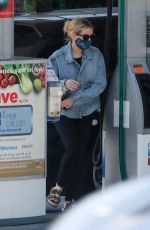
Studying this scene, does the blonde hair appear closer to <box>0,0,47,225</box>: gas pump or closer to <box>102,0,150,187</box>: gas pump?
<box>102,0,150,187</box>: gas pump

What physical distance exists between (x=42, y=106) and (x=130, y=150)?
97 cm

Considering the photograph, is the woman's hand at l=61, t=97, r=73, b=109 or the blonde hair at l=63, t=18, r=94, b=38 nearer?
the woman's hand at l=61, t=97, r=73, b=109

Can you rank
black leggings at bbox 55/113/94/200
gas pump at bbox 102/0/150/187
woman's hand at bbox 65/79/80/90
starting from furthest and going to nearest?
black leggings at bbox 55/113/94/200, woman's hand at bbox 65/79/80/90, gas pump at bbox 102/0/150/187

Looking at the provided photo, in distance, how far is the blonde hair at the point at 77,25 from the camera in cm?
721

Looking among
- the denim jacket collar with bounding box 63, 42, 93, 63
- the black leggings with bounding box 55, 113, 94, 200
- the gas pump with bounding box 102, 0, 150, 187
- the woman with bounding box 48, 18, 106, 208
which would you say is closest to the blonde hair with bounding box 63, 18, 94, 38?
the woman with bounding box 48, 18, 106, 208

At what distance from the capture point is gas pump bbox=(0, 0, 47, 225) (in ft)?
20.9

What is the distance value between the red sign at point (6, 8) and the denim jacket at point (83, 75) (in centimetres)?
78

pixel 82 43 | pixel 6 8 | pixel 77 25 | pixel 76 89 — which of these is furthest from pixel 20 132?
pixel 77 25

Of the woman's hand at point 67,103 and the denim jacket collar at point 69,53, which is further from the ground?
the denim jacket collar at point 69,53

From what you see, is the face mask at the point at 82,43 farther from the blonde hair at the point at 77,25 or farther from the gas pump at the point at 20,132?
the gas pump at the point at 20,132

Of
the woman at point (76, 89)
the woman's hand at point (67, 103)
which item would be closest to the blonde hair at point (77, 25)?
the woman at point (76, 89)

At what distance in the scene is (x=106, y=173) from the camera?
7.30m

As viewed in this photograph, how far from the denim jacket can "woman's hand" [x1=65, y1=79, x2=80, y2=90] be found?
0.05 m

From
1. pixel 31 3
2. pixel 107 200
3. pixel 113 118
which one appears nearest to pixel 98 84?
pixel 113 118
